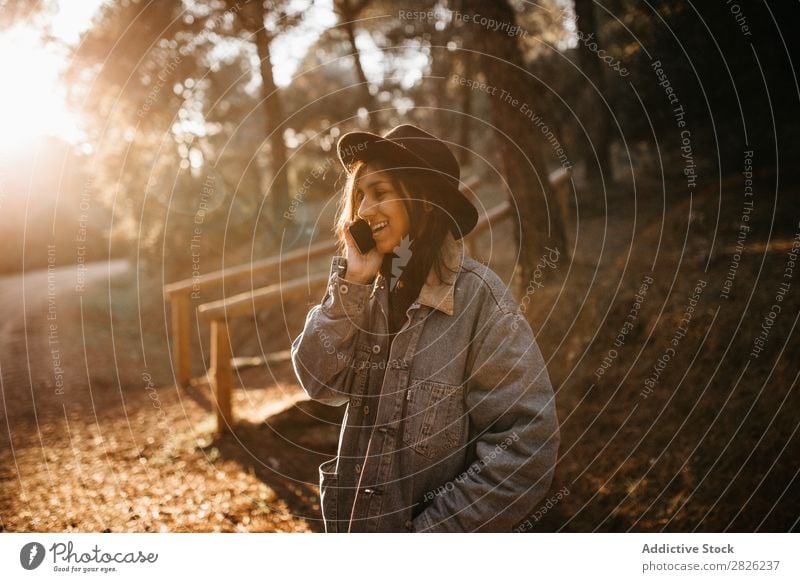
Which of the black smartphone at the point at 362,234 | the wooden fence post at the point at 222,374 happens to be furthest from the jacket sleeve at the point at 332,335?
the wooden fence post at the point at 222,374

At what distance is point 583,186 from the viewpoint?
1070cm

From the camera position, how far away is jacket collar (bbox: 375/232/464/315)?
2.16m

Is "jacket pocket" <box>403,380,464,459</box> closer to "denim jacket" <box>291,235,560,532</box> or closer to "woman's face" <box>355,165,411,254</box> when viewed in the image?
"denim jacket" <box>291,235,560,532</box>

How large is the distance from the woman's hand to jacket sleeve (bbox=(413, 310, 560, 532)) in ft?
1.70

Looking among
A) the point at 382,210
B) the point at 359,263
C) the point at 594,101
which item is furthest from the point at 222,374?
the point at 594,101

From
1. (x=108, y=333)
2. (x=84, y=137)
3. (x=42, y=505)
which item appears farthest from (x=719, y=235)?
(x=108, y=333)

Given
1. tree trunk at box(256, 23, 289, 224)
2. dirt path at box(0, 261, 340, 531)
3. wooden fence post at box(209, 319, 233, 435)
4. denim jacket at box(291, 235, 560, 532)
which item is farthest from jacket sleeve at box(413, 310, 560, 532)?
tree trunk at box(256, 23, 289, 224)

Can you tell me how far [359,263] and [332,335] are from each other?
306 mm

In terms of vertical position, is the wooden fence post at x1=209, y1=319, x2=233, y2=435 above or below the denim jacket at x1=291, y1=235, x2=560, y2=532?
below

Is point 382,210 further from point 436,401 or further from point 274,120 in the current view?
point 274,120

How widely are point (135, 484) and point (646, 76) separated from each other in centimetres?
718

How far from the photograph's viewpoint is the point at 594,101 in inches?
413
